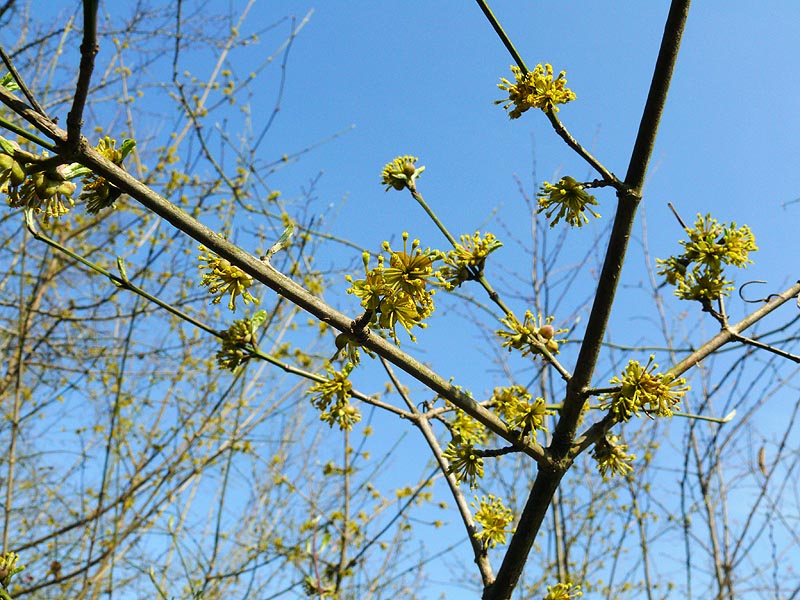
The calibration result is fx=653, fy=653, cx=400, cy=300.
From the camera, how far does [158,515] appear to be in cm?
457

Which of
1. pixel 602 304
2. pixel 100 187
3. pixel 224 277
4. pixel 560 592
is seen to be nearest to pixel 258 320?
pixel 224 277

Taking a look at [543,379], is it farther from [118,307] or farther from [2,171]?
[2,171]

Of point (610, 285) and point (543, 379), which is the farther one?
point (543, 379)

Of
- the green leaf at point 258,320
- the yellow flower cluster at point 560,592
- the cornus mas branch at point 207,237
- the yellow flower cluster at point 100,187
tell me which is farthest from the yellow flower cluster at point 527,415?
the yellow flower cluster at point 100,187

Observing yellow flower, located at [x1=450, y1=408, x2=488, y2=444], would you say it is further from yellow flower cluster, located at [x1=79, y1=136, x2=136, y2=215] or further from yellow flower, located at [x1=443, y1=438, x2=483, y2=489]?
yellow flower cluster, located at [x1=79, y1=136, x2=136, y2=215]

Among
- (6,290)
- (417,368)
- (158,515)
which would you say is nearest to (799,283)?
(417,368)

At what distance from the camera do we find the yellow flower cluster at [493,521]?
6.03 ft

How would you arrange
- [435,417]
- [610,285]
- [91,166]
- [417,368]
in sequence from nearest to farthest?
[91,166] → [417,368] → [610,285] → [435,417]

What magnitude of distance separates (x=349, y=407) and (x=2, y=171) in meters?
1.20

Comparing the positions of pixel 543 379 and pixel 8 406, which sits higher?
pixel 543 379

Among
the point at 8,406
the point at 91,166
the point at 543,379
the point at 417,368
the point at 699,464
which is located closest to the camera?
the point at 91,166

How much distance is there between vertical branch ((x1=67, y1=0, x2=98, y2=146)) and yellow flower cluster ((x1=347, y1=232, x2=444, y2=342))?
1.60ft

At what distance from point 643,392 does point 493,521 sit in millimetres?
640

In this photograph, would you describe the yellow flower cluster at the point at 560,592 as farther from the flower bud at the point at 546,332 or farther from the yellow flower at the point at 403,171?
the yellow flower at the point at 403,171
